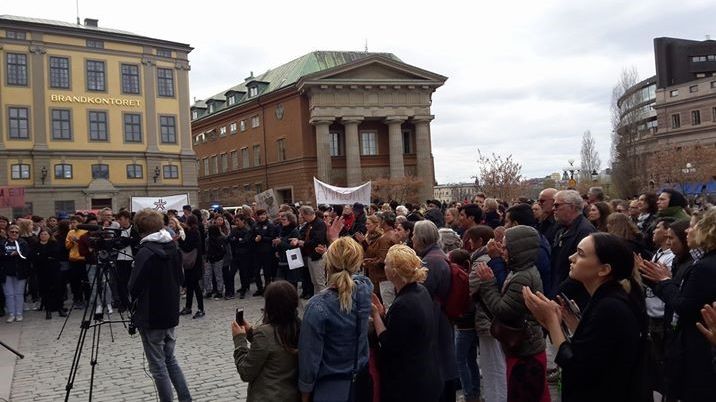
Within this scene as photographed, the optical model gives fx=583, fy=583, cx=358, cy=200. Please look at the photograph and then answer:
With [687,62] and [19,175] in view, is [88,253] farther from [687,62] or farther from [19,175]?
[687,62]

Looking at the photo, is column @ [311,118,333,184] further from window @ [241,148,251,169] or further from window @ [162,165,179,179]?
window @ [241,148,251,169]

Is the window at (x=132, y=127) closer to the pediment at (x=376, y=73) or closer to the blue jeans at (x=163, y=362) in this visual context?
the pediment at (x=376, y=73)

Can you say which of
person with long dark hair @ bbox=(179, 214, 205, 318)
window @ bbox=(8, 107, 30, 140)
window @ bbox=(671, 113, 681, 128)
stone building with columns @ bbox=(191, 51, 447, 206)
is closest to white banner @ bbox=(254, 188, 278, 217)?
person with long dark hair @ bbox=(179, 214, 205, 318)

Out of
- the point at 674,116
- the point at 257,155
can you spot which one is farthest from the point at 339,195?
the point at 674,116

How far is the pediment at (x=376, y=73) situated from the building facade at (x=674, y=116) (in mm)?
22980

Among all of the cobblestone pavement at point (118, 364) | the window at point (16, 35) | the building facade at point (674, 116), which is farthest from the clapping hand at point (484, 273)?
the building facade at point (674, 116)

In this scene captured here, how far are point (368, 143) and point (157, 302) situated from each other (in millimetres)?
54116

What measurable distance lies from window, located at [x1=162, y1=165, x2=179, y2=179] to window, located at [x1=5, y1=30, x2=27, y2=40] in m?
15.1

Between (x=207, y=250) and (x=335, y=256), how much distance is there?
11.5 meters

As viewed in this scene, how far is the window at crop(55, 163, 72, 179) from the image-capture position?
48188mm

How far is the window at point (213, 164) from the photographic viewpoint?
7738 centimetres

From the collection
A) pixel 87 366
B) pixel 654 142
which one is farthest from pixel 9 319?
pixel 654 142

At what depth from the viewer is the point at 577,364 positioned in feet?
11.6

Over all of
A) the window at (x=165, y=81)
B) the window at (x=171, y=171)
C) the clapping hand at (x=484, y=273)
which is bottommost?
the clapping hand at (x=484, y=273)
